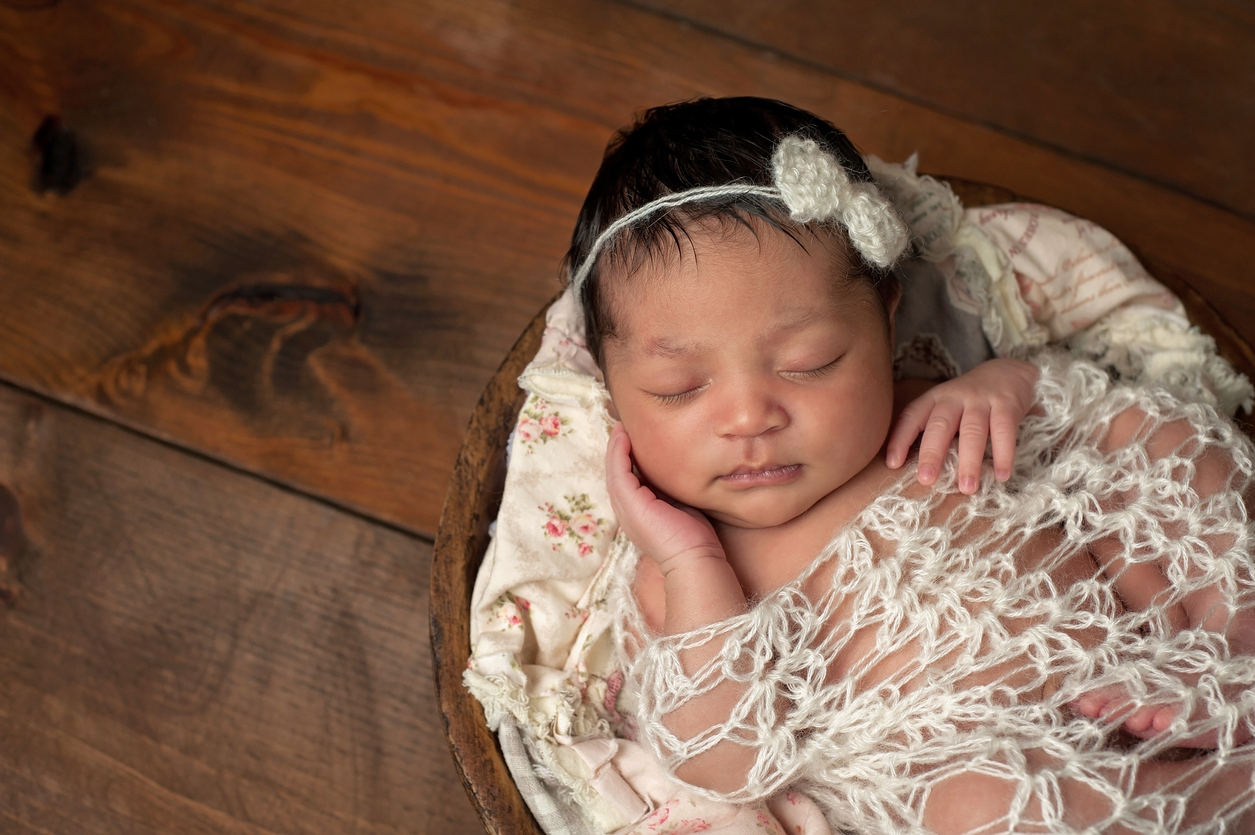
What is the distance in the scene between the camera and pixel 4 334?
1602 millimetres

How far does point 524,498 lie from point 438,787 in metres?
0.52

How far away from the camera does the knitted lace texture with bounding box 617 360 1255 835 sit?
90 cm

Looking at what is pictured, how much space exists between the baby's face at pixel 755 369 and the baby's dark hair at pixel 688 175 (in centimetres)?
2

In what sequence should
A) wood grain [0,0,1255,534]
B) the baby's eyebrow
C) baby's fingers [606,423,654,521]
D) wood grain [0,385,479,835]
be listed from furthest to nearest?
wood grain [0,0,1255,534] → wood grain [0,385,479,835] → baby's fingers [606,423,654,521] → the baby's eyebrow

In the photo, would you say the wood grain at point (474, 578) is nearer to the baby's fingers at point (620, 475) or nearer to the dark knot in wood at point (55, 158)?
the baby's fingers at point (620, 475)

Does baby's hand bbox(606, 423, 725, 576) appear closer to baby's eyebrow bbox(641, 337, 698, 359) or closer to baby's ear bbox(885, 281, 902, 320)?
baby's eyebrow bbox(641, 337, 698, 359)

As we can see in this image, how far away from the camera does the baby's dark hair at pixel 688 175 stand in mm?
1015

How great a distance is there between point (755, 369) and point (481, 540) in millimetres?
417

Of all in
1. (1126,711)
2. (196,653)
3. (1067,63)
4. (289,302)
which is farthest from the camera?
(1067,63)

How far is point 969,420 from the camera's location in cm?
112

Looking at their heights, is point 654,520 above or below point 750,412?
below

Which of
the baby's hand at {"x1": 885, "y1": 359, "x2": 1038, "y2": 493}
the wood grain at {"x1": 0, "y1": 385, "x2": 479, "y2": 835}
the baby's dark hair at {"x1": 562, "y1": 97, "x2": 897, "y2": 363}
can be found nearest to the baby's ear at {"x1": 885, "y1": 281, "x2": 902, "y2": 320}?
the baby's dark hair at {"x1": 562, "y1": 97, "x2": 897, "y2": 363}

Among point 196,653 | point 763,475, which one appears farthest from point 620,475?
point 196,653

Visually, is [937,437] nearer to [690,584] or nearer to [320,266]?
[690,584]
